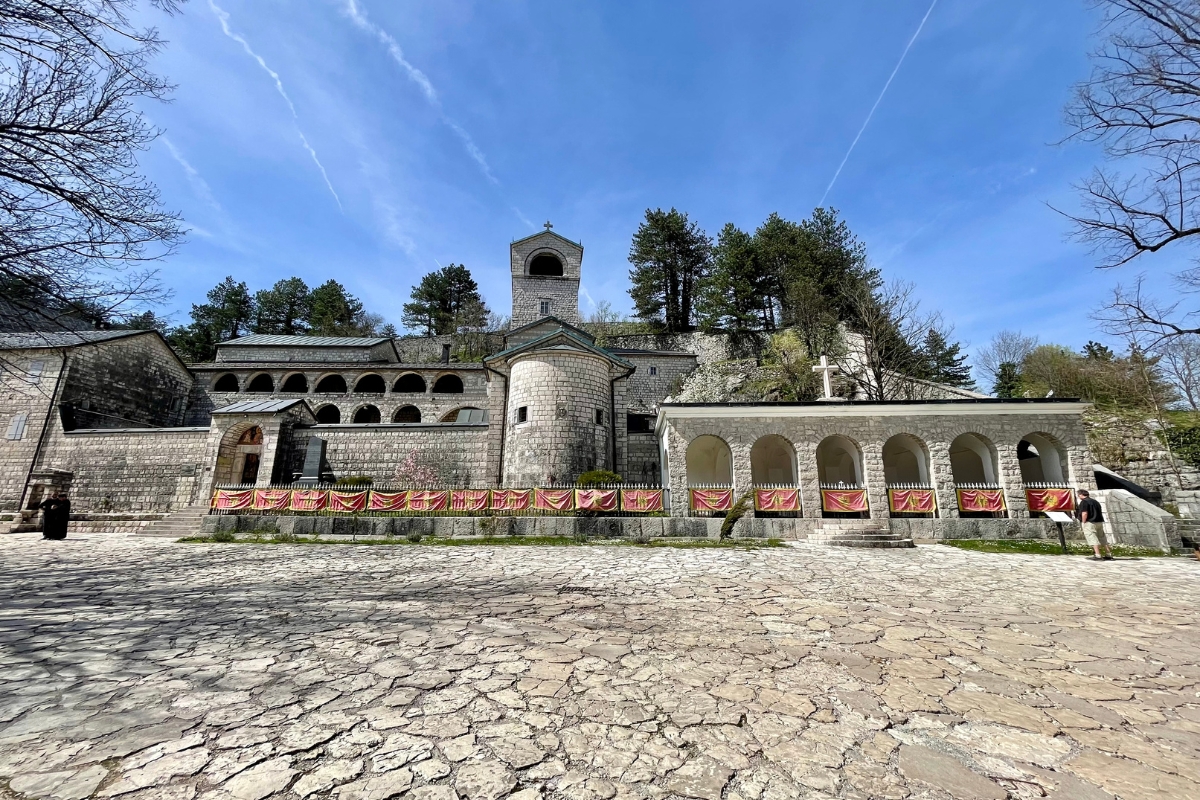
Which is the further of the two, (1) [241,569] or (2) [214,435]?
(2) [214,435]

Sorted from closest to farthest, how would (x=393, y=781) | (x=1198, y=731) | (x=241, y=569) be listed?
(x=393, y=781), (x=1198, y=731), (x=241, y=569)

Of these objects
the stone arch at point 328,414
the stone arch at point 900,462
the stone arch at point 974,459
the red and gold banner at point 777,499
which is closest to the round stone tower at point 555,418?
the red and gold banner at point 777,499

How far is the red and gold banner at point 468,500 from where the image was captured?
13.4 meters

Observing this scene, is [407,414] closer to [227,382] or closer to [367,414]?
[367,414]

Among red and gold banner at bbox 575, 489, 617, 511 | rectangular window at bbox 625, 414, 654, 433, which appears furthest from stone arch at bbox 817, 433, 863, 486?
red and gold banner at bbox 575, 489, 617, 511

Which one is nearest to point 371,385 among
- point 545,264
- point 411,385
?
point 411,385

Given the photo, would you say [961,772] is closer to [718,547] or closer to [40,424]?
[718,547]

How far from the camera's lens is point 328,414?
97.3ft

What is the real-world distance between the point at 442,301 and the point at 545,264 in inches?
601

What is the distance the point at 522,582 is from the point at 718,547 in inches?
229

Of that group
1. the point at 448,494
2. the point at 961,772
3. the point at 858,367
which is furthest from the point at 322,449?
the point at 858,367

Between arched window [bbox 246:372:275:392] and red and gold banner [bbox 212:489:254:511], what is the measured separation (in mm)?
18777

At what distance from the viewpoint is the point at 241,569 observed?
7875 millimetres

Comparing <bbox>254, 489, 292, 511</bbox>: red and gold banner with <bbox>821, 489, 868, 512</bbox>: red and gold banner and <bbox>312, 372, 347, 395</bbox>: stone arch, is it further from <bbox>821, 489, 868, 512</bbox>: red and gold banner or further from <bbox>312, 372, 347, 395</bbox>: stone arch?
<bbox>312, 372, 347, 395</bbox>: stone arch
